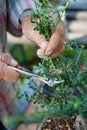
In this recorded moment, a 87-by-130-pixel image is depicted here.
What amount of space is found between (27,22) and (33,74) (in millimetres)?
287

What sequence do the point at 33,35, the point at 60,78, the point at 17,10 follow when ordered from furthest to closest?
the point at 17,10
the point at 33,35
the point at 60,78

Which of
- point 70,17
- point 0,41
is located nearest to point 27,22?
point 0,41

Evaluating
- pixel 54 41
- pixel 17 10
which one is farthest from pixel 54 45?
pixel 17 10

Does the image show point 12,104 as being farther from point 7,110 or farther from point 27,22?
point 27,22

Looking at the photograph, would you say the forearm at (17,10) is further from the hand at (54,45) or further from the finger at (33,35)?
the hand at (54,45)

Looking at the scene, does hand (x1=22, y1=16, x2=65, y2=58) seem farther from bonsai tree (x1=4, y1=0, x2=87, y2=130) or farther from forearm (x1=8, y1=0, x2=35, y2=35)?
forearm (x1=8, y1=0, x2=35, y2=35)

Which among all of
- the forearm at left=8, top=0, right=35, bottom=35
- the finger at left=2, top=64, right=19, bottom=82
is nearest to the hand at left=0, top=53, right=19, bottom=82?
the finger at left=2, top=64, right=19, bottom=82

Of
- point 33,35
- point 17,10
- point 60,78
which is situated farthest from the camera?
point 17,10

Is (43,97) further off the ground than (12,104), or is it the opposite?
(43,97)

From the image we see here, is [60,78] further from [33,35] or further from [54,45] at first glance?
[33,35]

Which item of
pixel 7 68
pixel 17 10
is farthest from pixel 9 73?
pixel 17 10

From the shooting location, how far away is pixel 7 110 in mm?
1059

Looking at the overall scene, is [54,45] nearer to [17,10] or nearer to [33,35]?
[33,35]

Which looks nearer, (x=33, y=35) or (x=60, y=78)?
(x=60, y=78)
